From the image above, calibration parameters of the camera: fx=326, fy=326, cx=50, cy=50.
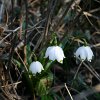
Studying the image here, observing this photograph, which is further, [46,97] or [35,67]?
[46,97]

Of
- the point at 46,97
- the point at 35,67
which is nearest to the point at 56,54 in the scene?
the point at 35,67

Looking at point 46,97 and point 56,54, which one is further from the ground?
point 56,54

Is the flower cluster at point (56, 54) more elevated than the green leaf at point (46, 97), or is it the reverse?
the flower cluster at point (56, 54)

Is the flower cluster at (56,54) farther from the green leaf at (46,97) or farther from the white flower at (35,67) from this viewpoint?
the green leaf at (46,97)

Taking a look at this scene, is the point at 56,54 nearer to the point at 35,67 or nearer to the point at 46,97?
the point at 35,67

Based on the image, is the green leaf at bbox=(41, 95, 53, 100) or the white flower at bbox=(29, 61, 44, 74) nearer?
the white flower at bbox=(29, 61, 44, 74)

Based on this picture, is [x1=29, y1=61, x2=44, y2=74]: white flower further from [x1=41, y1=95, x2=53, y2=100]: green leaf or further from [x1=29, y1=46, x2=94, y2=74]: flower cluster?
[x1=41, y1=95, x2=53, y2=100]: green leaf

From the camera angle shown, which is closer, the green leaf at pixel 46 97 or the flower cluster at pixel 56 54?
the flower cluster at pixel 56 54

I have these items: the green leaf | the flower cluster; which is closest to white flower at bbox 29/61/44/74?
the flower cluster

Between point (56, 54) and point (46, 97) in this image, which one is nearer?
point (56, 54)

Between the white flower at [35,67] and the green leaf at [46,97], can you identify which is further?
the green leaf at [46,97]

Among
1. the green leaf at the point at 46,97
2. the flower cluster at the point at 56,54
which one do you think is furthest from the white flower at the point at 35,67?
the green leaf at the point at 46,97

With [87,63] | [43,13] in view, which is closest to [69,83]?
[87,63]
